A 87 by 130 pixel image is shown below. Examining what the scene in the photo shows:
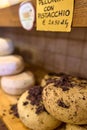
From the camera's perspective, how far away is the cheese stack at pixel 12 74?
69 centimetres

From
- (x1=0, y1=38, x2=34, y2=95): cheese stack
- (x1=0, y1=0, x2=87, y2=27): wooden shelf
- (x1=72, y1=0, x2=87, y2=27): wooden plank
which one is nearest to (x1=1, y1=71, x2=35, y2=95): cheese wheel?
(x1=0, y1=38, x2=34, y2=95): cheese stack

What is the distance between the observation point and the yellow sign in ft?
1.26

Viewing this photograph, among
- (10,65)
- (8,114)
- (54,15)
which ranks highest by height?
(54,15)

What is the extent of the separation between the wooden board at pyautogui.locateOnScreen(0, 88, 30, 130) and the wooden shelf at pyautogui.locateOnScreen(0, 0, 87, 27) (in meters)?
0.31

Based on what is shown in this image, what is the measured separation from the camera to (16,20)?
0.58 m

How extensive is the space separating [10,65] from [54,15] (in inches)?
14.3

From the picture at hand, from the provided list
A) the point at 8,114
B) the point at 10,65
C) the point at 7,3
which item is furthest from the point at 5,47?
the point at 8,114

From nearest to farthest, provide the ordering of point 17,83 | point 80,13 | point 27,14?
point 80,13, point 27,14, point 17,83

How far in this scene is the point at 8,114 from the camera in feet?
1.87

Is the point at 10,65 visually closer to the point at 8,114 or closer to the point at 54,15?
the point at 8,114

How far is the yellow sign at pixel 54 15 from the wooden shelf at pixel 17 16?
0.02 m

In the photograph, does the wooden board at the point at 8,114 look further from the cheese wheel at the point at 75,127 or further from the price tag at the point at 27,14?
the price tag at the point at 27,14

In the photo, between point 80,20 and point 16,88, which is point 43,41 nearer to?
point 16,88

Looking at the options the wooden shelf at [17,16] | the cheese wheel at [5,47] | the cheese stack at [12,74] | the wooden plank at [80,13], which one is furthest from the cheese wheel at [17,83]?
the wooden plank at [80,13]
